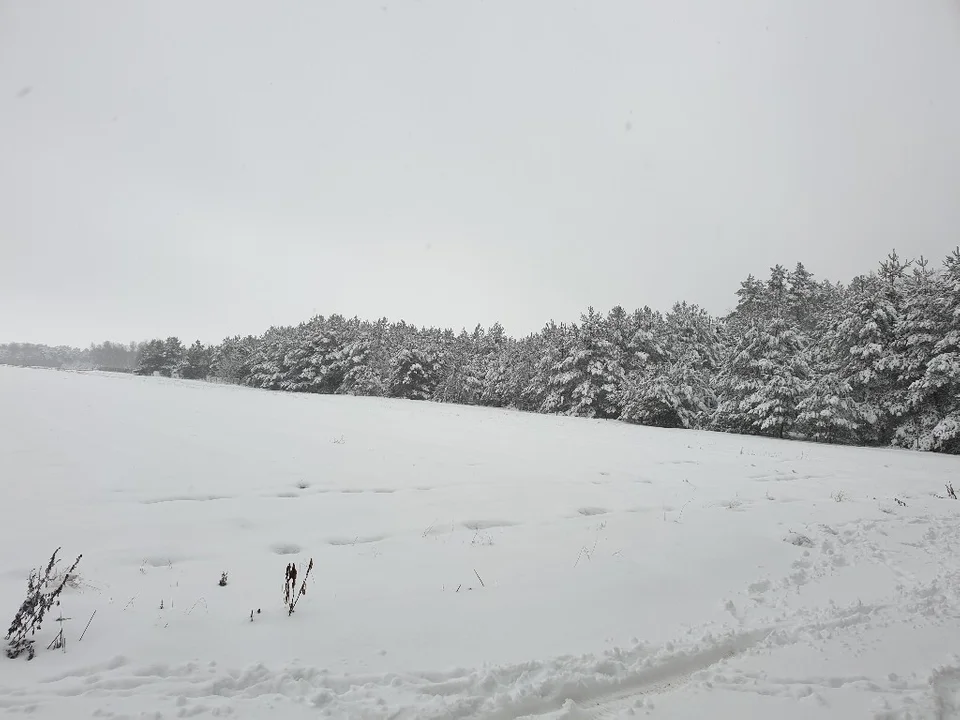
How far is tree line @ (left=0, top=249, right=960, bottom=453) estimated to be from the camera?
18.6m

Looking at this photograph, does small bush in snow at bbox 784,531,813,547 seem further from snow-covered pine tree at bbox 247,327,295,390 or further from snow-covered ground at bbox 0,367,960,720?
snow-covered pine tree at bbox 247,327,295,390

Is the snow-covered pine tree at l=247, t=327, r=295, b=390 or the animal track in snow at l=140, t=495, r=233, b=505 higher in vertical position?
the snow-covered pine tree at l=247, t=327, r=295, b=390

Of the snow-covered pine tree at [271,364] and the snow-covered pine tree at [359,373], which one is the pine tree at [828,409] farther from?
the snow-covered pine tree at [271,364]

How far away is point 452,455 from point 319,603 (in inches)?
273

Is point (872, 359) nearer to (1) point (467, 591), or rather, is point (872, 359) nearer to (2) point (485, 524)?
(2) point (485, 524)

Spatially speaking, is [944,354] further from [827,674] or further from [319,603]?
[319,603]

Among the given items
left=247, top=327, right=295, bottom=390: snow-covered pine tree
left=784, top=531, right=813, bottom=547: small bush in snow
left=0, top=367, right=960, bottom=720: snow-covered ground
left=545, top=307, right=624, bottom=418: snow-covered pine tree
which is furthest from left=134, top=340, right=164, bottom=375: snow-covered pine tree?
left=784, top=531, right=813, bottom=547: small bush in snow

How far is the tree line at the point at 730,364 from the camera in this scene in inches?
732

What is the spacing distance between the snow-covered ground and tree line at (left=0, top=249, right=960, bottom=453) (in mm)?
14017

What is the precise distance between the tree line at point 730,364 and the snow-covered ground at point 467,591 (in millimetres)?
14017

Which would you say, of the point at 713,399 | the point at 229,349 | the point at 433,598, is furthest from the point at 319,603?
the point at 229,349

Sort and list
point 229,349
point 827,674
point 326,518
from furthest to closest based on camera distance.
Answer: point 229,349, point 326,518, point 827,674

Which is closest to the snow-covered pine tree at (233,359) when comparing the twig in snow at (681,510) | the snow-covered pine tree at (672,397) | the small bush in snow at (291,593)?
the snow-covered pine tree at (672,397)

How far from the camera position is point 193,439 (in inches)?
384
